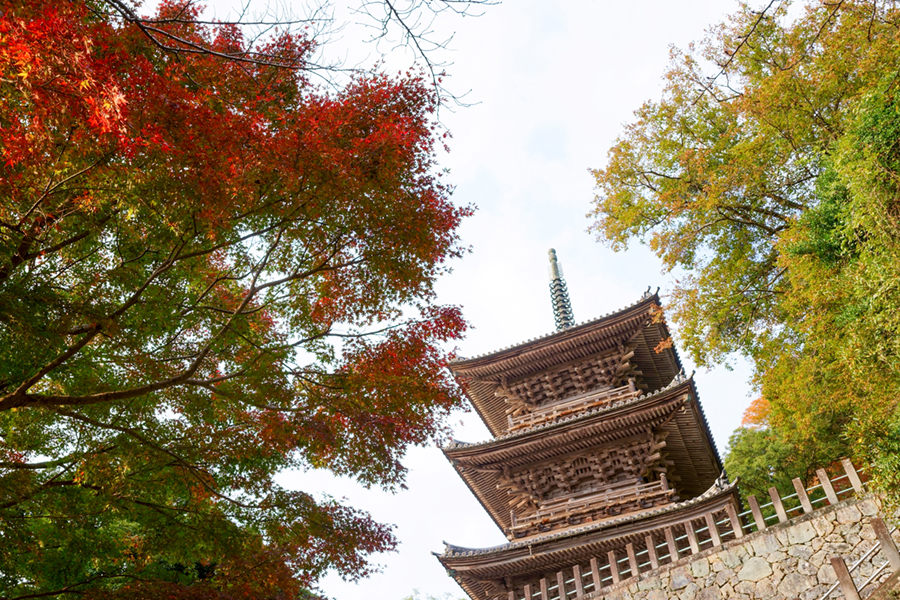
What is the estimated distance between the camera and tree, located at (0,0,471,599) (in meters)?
4.87

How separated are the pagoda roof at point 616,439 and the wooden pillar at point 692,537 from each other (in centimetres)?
256

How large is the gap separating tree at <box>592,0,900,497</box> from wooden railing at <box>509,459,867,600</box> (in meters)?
1.34

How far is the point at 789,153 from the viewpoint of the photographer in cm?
1128

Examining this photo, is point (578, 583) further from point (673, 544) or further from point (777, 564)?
point (777, 564)

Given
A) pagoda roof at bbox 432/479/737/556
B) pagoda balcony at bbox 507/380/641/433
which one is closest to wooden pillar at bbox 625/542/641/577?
pagoda roof at bbox 432/479/737/556

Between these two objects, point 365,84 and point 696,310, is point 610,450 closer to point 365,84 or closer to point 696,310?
point 696,310

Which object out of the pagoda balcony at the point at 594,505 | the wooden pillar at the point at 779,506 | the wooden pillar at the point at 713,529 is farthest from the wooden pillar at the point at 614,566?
the wooden pillar at the point at 779,506

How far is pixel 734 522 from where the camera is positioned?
10.9m

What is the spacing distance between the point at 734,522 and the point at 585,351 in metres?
5.45

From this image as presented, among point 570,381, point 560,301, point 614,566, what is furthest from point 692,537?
point 560,301

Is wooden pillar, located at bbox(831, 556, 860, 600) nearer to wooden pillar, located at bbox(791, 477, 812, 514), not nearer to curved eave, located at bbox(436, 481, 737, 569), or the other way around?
wooden pillar, located at bbox(791, 477, 812, 514)

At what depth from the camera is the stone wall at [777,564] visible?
9.77 metres

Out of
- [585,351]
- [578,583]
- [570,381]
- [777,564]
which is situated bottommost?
[777,564]

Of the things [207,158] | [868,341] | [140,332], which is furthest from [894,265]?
[140,332]
